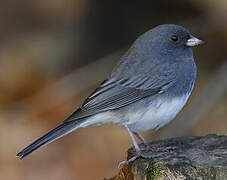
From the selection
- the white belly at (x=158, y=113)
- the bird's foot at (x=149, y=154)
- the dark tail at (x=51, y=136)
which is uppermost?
the dark tail at (x=51, y=136)

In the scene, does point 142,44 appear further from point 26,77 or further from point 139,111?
point 26,77

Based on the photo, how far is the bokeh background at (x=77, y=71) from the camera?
515cm

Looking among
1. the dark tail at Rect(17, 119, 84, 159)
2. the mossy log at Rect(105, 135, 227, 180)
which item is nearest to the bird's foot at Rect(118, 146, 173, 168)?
the mossy log at Rect(105, 135, 227, 180)

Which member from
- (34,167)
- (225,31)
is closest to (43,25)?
(34,167)

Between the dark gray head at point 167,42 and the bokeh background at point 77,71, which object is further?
the bokeh background at point 77,71

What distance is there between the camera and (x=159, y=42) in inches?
157

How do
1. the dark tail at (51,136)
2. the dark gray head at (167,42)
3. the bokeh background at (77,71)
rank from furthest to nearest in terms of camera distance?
1. the bokeh background at (77,71)
2. the dark gray head at (167,42)
3. the dark tail at (51,136)

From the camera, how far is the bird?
11.8ft

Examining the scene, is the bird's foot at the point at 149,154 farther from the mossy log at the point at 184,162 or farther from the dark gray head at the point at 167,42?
the dark gray head at the point at 167,42

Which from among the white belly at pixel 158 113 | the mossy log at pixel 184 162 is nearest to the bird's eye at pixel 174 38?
the white belly at pixel 158 113

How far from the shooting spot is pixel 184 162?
2.96 meters

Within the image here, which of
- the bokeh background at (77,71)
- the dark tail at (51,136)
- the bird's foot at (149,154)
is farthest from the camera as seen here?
the bokeh background at (77,71)

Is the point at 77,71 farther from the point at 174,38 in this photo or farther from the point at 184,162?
the point at 184,162

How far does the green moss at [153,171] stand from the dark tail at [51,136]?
2.34 ft
